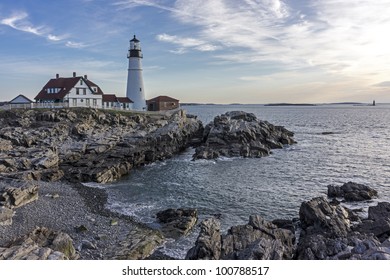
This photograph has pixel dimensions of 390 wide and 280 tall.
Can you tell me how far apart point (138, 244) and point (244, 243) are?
16.4 ft

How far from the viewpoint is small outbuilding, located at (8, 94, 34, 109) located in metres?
46.7

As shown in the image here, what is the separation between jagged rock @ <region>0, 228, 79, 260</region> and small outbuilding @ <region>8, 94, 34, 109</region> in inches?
1450

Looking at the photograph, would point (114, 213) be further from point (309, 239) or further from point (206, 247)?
point (309, 239)

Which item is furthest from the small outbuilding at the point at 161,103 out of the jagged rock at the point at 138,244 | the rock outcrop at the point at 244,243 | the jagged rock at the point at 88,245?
the rock outcrop at the point at 244,243

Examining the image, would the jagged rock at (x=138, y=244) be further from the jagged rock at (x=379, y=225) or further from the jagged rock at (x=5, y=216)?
the jagged rock at (x=379, y=225)

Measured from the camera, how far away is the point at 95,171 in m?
28.5

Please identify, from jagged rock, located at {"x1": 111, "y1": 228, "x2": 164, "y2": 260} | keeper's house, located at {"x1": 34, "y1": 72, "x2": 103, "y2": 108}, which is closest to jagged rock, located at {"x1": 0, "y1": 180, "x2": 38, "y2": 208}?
jagged rock, located at {"x1": 111, "y1": 228, "x2": 164, "y2": 260}

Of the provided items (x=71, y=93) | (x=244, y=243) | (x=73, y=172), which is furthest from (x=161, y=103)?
(x=244, y=243)

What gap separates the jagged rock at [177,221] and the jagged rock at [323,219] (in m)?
5.93

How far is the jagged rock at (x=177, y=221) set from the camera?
17.3 metres

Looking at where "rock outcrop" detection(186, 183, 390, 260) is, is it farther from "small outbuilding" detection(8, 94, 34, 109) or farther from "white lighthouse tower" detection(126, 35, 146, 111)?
"white lighthouse tower" detection(126, 35, 146, 111)

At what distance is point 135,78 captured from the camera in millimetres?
62188

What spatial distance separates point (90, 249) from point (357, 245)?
34.7ft
